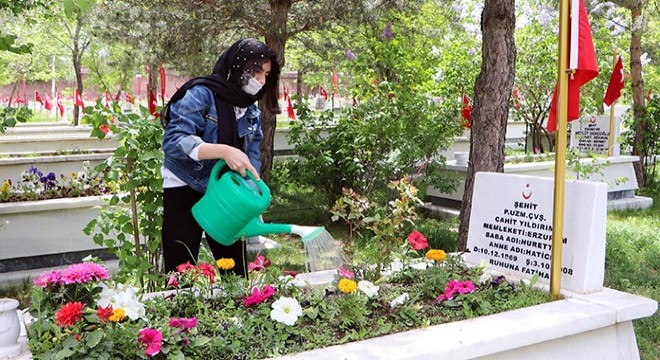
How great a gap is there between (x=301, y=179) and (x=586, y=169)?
2.98m

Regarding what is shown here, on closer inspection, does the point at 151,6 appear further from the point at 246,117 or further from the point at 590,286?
the point at 590,286

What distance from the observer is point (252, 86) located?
3340mm

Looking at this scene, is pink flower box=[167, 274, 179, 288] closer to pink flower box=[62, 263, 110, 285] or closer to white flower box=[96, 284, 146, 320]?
white flower box=[96, 284, 146, 320]

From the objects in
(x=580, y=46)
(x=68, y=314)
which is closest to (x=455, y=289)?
(x=580, y=46)

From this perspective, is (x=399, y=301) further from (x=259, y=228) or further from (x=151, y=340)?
(x=151, y=340)

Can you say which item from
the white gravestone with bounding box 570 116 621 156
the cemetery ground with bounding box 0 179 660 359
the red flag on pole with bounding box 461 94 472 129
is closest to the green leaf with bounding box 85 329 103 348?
the cemetery ground with bounding box 0 179 660 359

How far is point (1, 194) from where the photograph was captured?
5984 millimetres

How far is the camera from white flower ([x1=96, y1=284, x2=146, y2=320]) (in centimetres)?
248

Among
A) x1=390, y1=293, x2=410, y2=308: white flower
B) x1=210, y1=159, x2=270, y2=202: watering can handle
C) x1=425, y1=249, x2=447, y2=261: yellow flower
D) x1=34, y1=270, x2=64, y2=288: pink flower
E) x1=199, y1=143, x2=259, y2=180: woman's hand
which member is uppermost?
x1=199, y1=143, x2=259, y2=180: woman's hand

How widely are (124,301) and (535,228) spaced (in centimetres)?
200

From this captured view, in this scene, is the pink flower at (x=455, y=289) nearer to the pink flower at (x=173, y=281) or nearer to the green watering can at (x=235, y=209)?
the green watering can at (x=235, y=209)

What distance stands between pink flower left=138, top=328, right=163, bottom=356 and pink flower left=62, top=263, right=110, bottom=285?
29 centimetres

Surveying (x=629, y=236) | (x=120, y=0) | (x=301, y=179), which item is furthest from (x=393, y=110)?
(x=120, y=0)

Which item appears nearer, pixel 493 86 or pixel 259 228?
pixel 259 228
